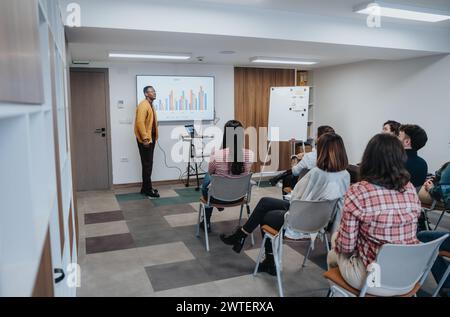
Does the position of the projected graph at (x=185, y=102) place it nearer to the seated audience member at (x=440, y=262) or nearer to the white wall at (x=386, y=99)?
the white wall at (x=386, y=99)

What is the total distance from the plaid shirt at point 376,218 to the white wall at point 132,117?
516 centimetres

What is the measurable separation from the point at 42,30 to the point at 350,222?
181cm

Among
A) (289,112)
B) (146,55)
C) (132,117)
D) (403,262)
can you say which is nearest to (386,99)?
(289,112)

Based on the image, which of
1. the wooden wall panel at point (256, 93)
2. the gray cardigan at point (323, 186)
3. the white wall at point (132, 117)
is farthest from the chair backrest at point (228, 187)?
the wooden wall panel at point (256, 93)

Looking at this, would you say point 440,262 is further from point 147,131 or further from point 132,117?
point 132,117

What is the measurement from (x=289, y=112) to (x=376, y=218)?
5.28m

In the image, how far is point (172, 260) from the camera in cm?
346

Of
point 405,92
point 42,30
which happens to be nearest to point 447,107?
point 405,92

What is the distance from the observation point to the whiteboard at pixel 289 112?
7074 mm

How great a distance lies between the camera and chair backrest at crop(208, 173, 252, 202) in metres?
3.60

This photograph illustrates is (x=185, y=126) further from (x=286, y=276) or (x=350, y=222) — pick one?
(x=350, y=222)
